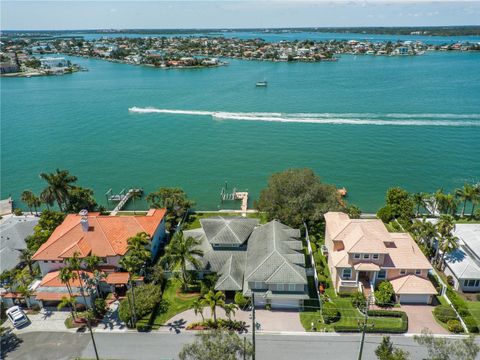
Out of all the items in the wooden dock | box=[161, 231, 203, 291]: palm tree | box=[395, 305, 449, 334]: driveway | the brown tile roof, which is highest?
box=[161, 231, 203, 291]: palm tree

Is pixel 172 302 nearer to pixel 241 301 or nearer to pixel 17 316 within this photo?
pixel 241 301

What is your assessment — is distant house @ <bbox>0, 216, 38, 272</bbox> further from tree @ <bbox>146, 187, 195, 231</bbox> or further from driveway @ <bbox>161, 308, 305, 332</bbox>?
driveway @ <bbox>161, 308, 305, 332</bbox>

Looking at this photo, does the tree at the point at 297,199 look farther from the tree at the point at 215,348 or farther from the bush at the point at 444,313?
the tree at the point at 215,348

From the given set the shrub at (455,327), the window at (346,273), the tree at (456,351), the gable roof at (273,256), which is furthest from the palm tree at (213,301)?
the shrub at (455,327)

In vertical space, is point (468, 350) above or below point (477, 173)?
above

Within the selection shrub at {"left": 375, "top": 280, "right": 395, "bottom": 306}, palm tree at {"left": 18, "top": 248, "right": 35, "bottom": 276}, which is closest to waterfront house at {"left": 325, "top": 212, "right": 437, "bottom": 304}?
shrub at {"left": 375, "top": 280, "right": 395, "bottom": 306}

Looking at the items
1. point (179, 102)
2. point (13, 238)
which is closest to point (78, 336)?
point (13, 238)

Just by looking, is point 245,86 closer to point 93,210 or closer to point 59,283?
point 93,210
